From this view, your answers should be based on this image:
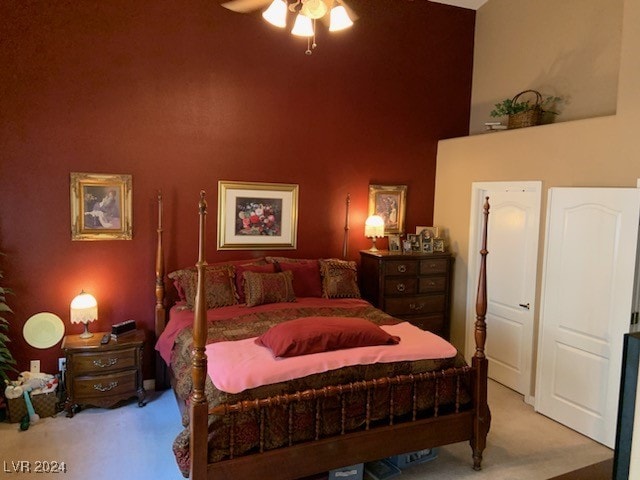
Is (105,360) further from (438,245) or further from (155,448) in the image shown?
(438,245)

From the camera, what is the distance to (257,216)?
4836 millimetres

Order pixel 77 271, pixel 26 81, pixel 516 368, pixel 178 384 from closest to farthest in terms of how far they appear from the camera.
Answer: pixel 178 384 → pixel 26 81 → pixel 77 271 → pixel 516 368

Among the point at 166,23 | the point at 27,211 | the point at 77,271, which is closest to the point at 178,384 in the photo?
the point at 77,271

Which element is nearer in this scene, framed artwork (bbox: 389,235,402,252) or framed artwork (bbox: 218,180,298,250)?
framed artwork (bbox: 218,180,298,250)

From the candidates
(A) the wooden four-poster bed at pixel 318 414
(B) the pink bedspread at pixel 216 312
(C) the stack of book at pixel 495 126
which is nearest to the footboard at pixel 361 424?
(A) the wooden four-poster bed at pixel 318 414

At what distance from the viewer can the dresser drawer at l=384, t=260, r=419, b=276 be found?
4.94 metres

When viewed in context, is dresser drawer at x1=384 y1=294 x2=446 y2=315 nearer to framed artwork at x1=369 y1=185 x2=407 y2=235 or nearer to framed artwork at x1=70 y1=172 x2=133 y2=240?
framed artwork at x1=369 y1=185 x2=407 y2=235

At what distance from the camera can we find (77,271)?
4.21 metres

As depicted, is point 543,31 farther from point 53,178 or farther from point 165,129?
point 53,178

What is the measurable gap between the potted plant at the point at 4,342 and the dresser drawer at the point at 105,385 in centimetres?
59

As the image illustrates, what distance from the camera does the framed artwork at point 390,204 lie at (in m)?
5.39

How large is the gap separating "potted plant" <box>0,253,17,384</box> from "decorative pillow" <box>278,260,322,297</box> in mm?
2369

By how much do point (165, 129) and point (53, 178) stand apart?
1.05 metres

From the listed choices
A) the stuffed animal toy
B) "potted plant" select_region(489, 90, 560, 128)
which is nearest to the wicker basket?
"potted plant" select_region(489, 90, 560, 128)
